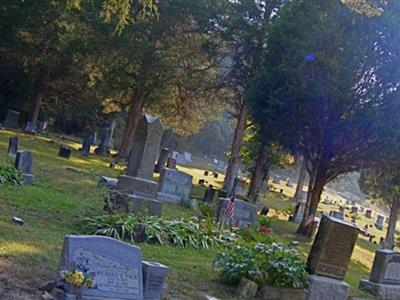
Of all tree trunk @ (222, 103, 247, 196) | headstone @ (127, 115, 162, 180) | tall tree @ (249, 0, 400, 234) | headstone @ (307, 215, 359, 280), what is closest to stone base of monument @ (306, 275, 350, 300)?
headstone @ (307, 215, 359, 280)

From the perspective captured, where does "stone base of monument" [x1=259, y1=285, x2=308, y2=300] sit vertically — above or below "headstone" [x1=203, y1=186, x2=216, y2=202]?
below

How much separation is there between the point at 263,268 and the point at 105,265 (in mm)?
3593

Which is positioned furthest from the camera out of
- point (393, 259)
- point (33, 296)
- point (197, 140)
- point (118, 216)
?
point (197, 140)

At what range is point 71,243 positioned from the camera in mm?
5914

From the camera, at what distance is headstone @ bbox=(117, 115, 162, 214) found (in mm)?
13242

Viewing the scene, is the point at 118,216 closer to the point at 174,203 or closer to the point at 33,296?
the point at 33,296

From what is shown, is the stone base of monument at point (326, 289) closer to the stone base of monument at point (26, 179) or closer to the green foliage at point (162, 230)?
the green foliage at point (162, 230)

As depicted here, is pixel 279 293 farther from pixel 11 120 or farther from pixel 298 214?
pixel 11 120

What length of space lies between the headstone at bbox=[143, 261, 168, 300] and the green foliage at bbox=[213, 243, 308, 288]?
2554mm

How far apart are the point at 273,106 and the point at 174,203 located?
19.2 feet

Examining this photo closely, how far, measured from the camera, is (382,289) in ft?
40.8

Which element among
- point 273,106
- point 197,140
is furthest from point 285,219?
point 197,140

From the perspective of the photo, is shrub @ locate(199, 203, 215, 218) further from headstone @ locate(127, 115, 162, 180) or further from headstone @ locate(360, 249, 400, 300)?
headstone @ locate(360, 249, 400, 300)

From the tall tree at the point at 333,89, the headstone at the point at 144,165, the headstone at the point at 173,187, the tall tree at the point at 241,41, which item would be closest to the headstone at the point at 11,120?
the tall tree at the point at 241,41
